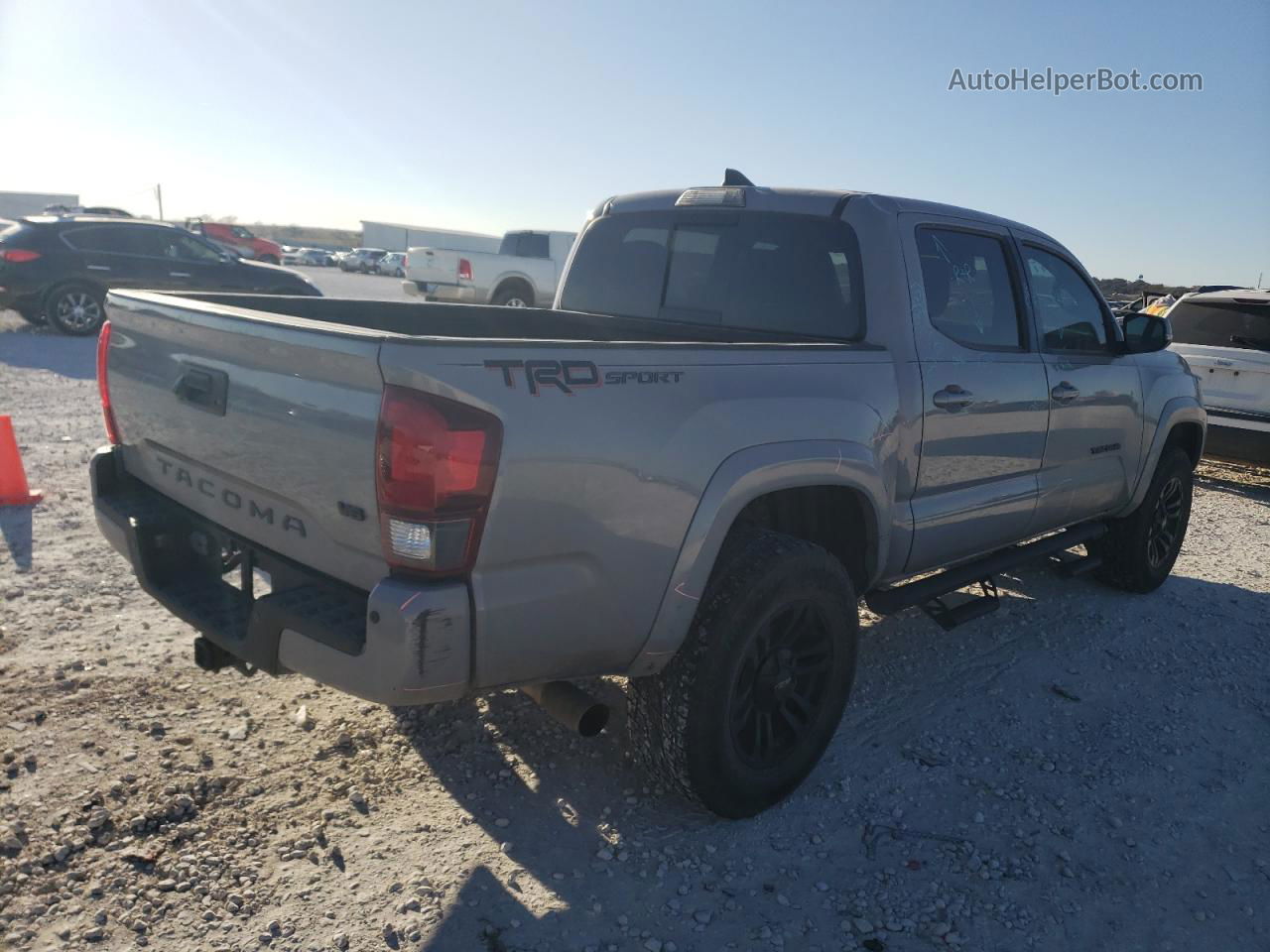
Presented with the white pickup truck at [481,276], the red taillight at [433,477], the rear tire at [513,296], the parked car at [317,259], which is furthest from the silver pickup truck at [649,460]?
the parked car at [317,259]

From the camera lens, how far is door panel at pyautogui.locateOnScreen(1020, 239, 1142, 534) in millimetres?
4379

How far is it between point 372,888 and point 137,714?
53.1 inches

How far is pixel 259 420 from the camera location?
99.3 inches

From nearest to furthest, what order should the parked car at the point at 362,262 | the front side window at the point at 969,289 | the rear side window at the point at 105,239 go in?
the front side window at the point at 969,289 → the rear side window at the point at 105,239 → the parked car at the point at 362,262

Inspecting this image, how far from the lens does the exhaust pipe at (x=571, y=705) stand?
8.86 ft

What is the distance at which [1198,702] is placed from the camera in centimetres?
425

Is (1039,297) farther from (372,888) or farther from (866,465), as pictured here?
(372,888)

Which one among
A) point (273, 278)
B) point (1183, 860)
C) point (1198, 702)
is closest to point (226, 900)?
point (1183, 860)

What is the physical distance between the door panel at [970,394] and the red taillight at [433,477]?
Result: 1984mm

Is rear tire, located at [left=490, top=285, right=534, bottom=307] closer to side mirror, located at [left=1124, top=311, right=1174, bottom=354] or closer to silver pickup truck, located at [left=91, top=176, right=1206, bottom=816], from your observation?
silver pickup truck, located at [left=91, top=176, right=1206, bottom=816]

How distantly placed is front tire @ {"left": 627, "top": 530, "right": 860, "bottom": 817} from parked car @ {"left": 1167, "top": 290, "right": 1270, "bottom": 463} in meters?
7.05

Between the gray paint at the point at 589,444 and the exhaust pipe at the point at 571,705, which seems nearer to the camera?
the gray paint at the point at 589,444

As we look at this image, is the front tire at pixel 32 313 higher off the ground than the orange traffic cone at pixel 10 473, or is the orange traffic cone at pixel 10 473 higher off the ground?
the orange traffic cone at pixel 10 473

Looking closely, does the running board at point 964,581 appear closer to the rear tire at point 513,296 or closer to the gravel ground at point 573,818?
the gravel ground at point 573,818
